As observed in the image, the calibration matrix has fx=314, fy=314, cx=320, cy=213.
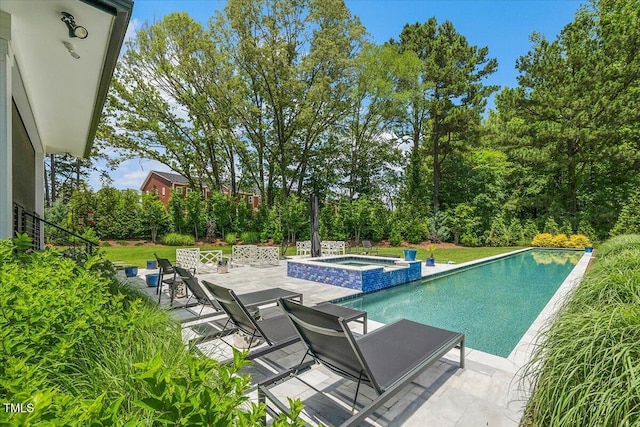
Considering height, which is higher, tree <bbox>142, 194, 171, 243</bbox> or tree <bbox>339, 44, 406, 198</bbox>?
tree <bbox>339, 44, 406, 198</bbox>

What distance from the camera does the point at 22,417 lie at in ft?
2.51

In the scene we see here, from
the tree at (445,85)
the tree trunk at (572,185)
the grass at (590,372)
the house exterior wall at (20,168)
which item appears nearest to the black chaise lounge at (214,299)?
the house exterior wall at (20,168)

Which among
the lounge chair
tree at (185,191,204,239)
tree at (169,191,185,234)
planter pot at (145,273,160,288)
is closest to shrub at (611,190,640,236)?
the lounge chair

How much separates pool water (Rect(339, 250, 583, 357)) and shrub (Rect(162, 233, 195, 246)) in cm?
1366

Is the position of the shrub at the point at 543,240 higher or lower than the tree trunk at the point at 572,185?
lower

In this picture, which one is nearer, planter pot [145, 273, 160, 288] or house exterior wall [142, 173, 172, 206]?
planter pot [145, 273, 160, 288]

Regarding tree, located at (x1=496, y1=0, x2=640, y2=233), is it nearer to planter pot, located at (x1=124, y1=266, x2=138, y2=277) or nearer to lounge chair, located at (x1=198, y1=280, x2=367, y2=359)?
lounge chair, located at (x1=198, y1=280, x2=367, y2=359)

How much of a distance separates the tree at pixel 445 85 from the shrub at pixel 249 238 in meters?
12.6

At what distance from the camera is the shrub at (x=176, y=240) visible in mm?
18172

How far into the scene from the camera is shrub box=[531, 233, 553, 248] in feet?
66.2

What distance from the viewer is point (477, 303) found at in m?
7.54

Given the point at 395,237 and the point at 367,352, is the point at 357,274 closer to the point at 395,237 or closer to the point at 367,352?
the point at 367,352

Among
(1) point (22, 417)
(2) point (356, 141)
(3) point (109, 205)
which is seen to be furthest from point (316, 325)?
(2) point (356, 141)

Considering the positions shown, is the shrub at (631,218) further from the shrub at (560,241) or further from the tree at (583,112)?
the tree at (583,112)
